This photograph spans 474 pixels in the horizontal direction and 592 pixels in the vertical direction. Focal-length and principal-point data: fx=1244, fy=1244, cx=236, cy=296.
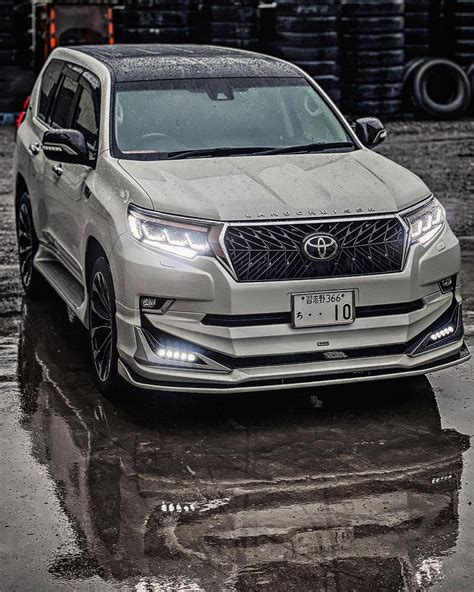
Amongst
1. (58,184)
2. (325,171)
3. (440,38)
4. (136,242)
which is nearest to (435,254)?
(325,171)

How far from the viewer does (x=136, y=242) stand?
6219 millimetres

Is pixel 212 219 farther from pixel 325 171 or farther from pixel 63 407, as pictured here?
pixel 63 407

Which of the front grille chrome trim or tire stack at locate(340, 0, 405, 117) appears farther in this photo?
tire stack at locate(340, 0, 405, 117)

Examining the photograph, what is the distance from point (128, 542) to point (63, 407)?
1.89 meters

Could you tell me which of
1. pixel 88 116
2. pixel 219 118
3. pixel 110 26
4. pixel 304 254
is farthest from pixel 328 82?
pixel 304 254

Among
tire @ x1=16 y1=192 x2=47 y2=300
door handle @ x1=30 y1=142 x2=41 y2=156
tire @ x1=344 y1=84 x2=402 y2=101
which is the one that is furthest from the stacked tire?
door handle @ x1=30 y1=142 x2=41 y2=156

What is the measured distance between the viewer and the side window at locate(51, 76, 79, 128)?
8.12 metres

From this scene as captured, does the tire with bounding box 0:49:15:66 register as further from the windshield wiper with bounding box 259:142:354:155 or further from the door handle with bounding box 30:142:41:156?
the windshield wiper with bounding box 259:142:354:155

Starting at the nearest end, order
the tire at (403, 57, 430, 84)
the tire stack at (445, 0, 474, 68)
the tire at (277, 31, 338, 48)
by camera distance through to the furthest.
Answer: the tire at (277, 31, 338, 48)
the tire at (403, 57, 430, 84)
the tire stack at (445, 0, 474, 68)

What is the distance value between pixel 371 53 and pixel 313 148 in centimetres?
1518

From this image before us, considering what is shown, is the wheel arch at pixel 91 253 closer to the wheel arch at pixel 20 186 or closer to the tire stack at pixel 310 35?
the wheel arch at pixel 20 186

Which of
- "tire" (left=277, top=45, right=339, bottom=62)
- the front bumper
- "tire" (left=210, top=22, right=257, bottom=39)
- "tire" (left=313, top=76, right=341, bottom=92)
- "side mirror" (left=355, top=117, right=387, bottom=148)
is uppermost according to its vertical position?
"side mirror" (left=355, top=117, right=387, bottom=148)

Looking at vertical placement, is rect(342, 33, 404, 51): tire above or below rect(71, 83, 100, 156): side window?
below

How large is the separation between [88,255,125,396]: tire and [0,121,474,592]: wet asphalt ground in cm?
12
